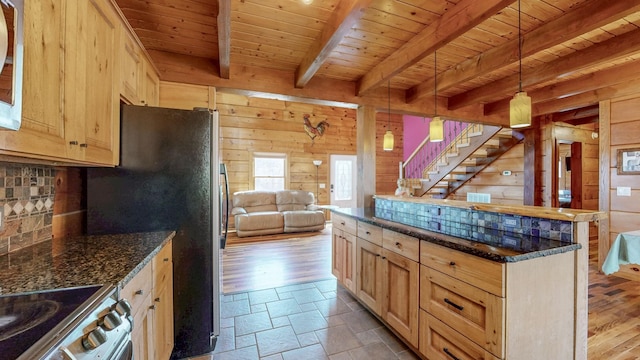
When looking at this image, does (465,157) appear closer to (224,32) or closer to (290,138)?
(290,138)

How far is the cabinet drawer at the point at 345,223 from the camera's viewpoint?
8.82 ft

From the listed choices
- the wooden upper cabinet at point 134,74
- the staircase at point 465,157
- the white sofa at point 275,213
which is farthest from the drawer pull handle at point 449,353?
the white sofa at point 275,213

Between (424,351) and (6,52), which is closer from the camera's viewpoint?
(6,52)

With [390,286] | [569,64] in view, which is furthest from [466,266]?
[569,64]

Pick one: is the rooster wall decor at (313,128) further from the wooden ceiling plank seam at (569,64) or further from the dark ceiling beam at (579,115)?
the dark ceiling beam at (579,115)

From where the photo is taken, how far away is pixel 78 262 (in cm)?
123

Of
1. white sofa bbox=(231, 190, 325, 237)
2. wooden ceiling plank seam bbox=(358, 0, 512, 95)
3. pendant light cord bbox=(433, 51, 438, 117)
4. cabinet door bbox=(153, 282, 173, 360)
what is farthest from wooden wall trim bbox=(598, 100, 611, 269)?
cabinet door bbox=(153, 282, 173, 360)

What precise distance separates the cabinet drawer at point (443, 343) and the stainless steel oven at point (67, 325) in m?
1.61

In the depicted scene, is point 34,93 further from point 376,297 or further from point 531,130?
point 531,130

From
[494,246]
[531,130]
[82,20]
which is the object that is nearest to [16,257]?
[82,20]

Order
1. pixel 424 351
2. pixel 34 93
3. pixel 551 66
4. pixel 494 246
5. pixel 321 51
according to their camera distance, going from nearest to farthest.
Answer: pixel 34 93 < pixel 494 246 < pixel 424 351 < pixel 321 51 < pixel 551 66

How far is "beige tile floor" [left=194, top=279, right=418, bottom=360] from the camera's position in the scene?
1.95 m

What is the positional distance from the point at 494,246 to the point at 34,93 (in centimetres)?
218

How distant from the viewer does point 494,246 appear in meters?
1.47
